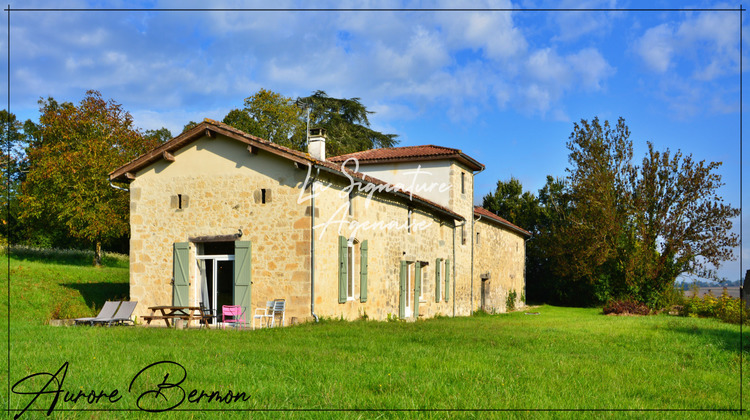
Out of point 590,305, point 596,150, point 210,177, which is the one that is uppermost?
point 596,150

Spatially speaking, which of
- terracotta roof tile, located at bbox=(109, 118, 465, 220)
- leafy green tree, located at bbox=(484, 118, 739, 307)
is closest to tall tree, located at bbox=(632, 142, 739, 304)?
leafy green tree, located at bbox=(484, 118, 739, 307)

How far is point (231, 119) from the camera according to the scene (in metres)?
32.7

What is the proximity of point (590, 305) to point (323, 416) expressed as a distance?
30.8 metres

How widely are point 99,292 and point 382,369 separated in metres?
16.0

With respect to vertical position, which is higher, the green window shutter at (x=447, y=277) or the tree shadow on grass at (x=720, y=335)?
the green window shutter at (x=447, y=277)

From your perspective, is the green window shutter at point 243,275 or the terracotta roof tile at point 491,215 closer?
the green window shutter at point 243,275

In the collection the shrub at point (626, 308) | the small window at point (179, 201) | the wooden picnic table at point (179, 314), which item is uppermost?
the small window at point (179, 201)

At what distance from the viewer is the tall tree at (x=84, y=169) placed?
27250 millimetres

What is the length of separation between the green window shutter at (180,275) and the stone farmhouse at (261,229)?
28 millimetres

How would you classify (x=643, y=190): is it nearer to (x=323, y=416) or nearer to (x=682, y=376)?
(x=682, y=376)

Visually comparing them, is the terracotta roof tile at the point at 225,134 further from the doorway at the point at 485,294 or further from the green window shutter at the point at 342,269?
the doorway at the point at 485,294

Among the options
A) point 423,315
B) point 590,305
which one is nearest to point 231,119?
point 423,315

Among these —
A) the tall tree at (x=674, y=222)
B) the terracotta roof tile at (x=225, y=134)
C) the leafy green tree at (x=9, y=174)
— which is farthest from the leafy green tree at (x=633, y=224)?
the leafy green tree at (x=9, y=174)

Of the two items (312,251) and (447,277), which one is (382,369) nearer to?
(312,251)
